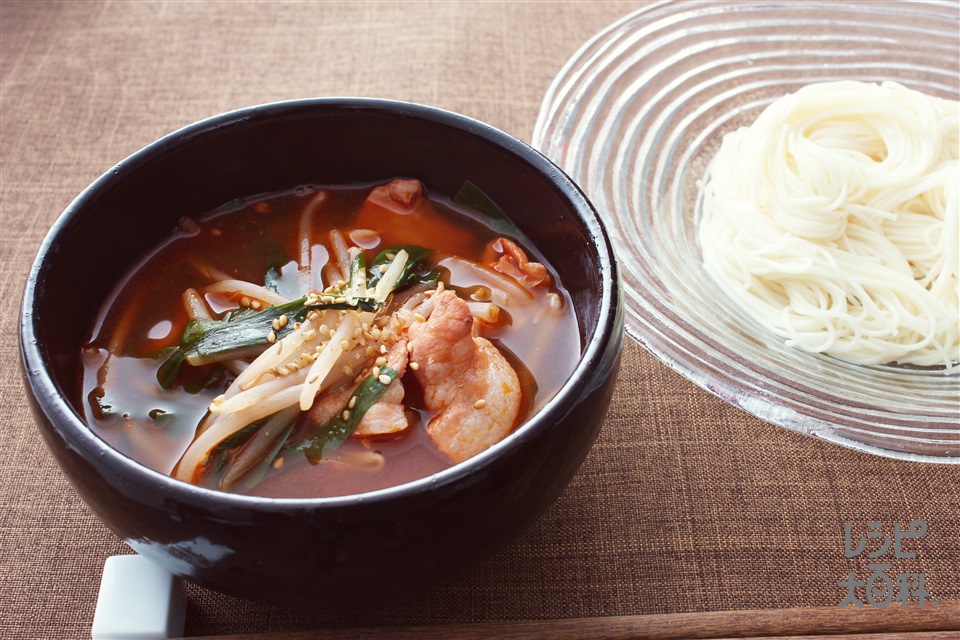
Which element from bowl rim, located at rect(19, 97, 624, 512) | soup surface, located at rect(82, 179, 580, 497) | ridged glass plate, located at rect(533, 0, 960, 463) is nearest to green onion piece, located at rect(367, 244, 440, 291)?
soup surface, located at rect(82, 179, 580, 497)

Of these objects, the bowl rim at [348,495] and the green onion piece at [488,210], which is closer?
the bowl rim at [348,495]

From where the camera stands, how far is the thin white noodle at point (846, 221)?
2.09 metres

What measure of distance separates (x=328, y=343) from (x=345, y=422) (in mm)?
139

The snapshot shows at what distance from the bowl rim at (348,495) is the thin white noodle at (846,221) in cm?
81

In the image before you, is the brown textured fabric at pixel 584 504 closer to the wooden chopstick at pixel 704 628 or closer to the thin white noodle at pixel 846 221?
the wooden chopstick at pixel 704 628

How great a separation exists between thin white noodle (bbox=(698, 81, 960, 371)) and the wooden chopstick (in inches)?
28.9

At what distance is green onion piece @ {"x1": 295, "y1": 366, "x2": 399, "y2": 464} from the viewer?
1370 mm

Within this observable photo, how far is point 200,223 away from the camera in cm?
173

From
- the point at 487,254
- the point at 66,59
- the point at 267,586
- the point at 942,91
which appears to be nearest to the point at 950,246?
the point at 942,91

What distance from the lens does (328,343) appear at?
143cm

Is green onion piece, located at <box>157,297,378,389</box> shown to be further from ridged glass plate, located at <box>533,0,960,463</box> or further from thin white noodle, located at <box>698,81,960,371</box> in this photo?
thin white noodle, located at <box>698,81,960,371</box>

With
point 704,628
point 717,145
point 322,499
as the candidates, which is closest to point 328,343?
point 322,499

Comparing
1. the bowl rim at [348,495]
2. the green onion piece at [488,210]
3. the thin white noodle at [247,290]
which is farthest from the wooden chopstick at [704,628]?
the green onion piece at [488,210]

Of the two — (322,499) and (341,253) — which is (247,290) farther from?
(322,499)
